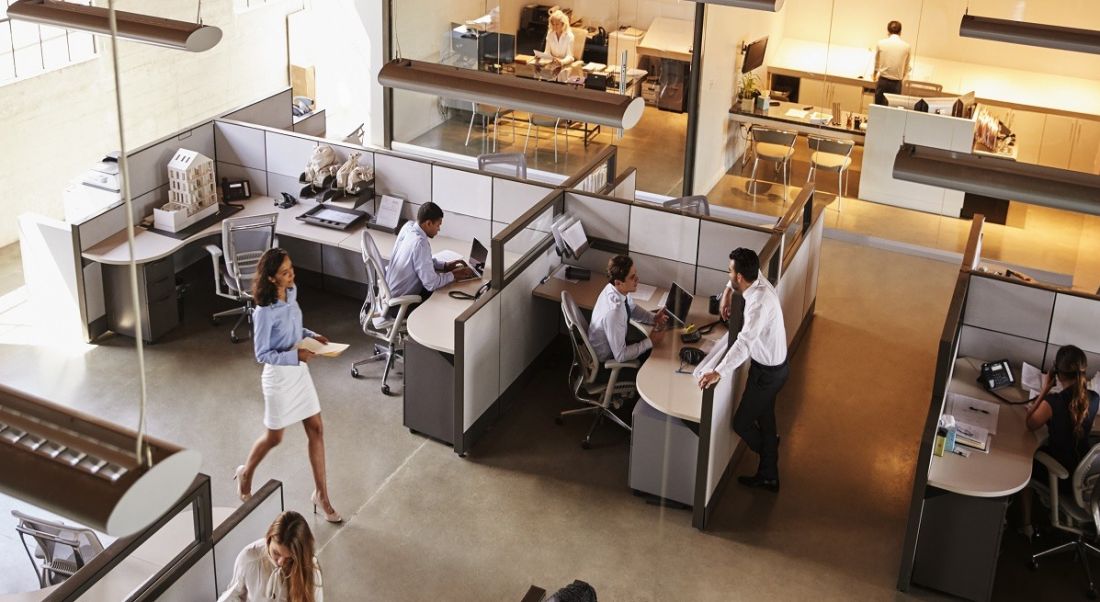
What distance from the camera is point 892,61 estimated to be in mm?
8914

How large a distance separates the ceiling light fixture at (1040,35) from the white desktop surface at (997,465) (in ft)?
6.40

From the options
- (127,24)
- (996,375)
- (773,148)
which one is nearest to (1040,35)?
(996,375)

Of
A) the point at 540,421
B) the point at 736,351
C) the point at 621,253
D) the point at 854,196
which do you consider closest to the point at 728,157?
the point at 854,196

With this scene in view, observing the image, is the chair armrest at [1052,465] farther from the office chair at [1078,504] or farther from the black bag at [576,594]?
the black bag at [576,594]

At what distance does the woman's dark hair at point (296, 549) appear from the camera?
412 centimetres

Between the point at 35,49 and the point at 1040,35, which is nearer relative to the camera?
the point at 1040,35

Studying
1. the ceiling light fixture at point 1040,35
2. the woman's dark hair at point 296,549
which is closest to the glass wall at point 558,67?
the ceiling light fixture at point 1040,35

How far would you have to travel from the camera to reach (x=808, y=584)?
5.51 metres

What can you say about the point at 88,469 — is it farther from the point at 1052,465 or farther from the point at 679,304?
the point at 1052,465

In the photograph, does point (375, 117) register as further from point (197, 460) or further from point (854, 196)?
point (197, 460)

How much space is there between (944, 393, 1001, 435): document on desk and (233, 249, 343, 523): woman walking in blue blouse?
3.17 m

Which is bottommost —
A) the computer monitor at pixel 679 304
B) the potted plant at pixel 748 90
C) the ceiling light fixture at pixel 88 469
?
the computer monitor at pixel 679 304

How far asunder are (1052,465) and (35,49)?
8074 mm

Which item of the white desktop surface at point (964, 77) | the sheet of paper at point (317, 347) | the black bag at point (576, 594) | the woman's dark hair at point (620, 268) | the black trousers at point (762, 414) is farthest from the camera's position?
the white desktop surface at point (964, 77)
